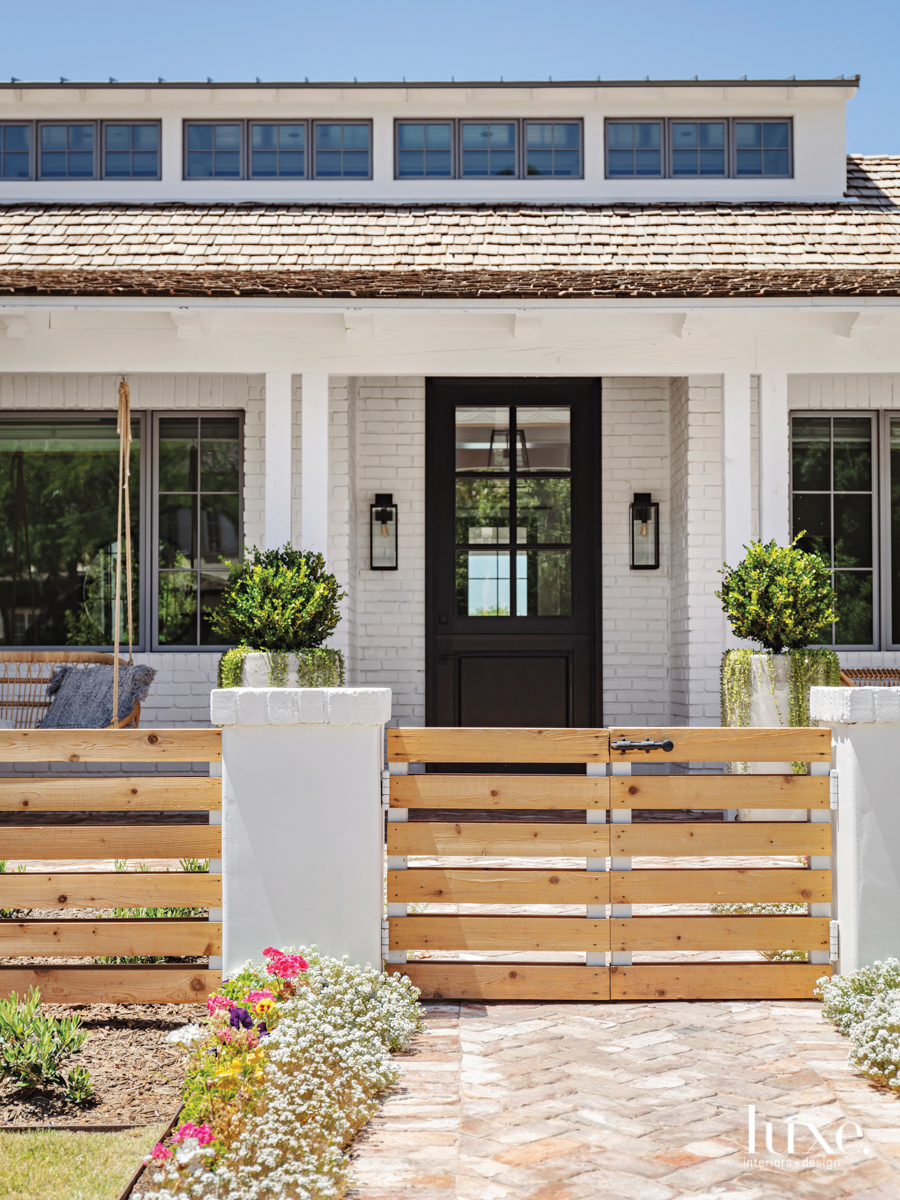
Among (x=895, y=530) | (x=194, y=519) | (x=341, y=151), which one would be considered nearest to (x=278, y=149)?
(x=341, y=151)

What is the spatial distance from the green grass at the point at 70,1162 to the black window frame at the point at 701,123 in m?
7.55

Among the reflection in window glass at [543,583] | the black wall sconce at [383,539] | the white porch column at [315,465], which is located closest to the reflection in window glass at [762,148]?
the reflection in window glass at [543,583]

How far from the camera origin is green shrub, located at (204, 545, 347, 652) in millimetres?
6359

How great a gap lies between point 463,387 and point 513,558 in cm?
132

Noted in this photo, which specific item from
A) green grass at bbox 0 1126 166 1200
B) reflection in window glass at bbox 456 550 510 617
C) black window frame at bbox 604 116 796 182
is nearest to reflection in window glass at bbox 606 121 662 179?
black window frame at bbox 604 116 796 182

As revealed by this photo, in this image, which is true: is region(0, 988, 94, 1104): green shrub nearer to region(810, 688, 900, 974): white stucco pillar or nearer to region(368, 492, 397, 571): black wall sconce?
region(810, 688, 900, 974): white stucco pillar

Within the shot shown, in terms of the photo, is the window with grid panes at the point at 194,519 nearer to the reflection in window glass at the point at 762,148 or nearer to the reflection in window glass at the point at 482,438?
the reflection in window glass at the point at 482,438

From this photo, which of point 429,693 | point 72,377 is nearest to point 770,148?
point 429,693

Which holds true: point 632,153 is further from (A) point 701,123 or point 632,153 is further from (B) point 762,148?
(B) point 762,148

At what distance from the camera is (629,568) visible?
26.4ft

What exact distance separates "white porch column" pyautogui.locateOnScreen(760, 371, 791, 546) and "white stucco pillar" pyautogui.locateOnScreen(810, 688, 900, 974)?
10.4 feet

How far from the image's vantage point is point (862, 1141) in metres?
2.72

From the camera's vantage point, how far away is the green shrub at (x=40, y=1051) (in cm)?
300

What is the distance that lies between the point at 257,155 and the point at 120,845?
643cm
